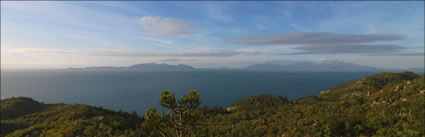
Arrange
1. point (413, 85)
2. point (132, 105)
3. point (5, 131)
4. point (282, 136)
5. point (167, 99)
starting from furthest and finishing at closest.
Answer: point (132, 105) → point (5, 131) → point (413, 85) → point (282, 136) → point (167, 99)

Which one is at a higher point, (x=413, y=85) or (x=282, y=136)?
→ (x=413, y=85)

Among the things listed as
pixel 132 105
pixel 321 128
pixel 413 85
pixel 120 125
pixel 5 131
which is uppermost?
pixel 413 85

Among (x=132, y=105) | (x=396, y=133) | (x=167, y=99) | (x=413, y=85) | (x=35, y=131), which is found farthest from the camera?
(x=132, y=105)

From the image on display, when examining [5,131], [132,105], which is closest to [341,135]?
[5,131]

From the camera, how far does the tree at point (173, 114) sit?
12.4 metres

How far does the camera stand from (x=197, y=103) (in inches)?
527

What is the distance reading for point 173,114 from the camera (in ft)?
41.9

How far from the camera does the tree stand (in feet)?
40.5

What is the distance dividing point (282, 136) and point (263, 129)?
592 centimetres

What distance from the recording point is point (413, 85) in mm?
40375

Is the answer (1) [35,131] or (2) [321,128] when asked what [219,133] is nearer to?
(2) [321,128]

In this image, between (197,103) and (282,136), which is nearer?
(197,103)

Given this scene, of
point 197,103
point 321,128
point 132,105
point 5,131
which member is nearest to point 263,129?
point 321,128

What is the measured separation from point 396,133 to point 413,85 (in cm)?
2414
